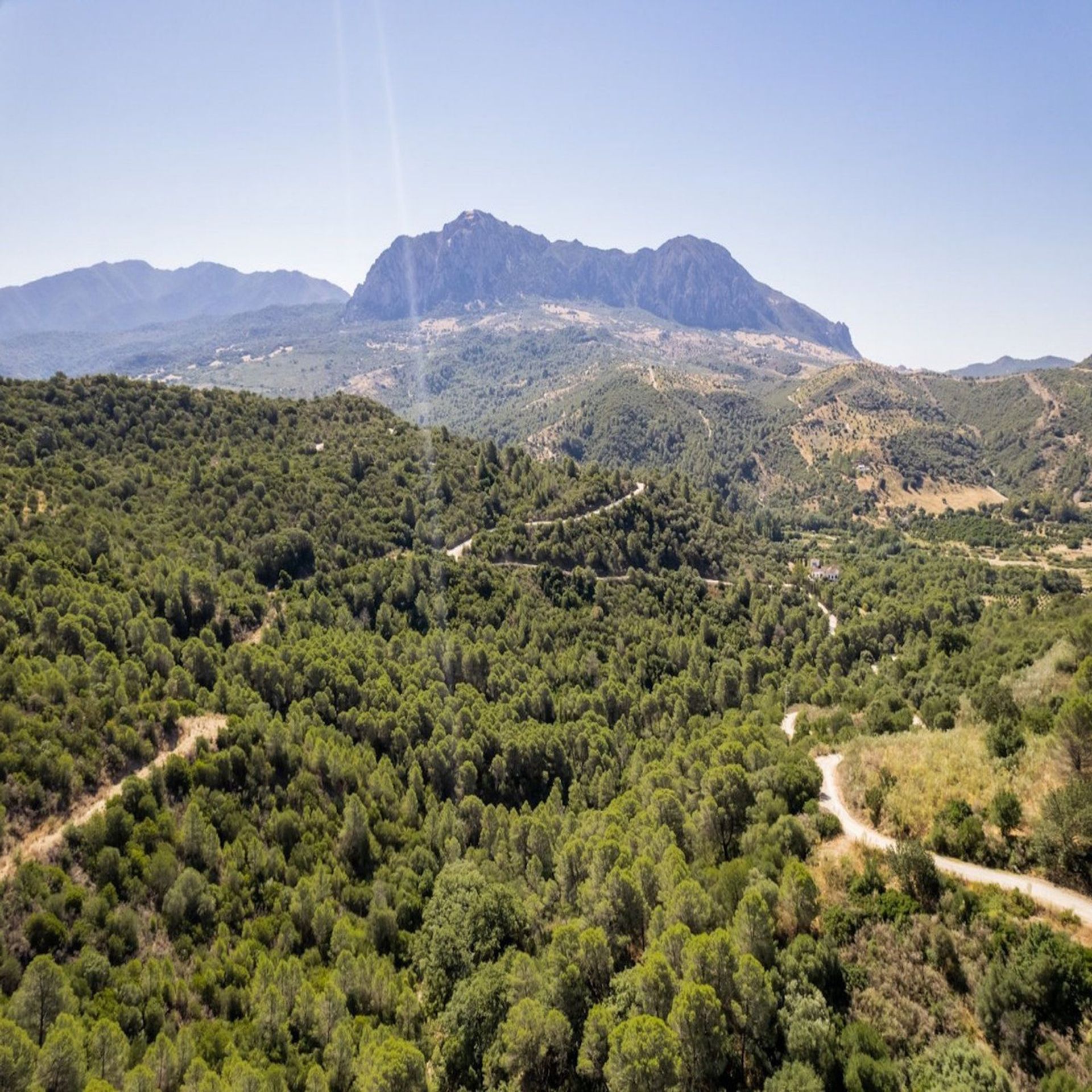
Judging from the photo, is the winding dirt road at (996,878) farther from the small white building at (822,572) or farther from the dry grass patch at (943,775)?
the small white building at (822,572)

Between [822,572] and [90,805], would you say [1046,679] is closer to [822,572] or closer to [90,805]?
[90,805]

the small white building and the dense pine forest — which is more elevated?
the dense pine forest

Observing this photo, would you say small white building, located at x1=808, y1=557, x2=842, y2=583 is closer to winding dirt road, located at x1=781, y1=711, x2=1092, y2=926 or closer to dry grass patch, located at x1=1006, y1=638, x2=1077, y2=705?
dry grass patch, located at x1=1006, y1=638, x2=1077, y2=705

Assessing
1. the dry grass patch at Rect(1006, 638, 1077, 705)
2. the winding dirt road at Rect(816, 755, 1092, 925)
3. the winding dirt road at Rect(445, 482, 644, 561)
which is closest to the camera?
the winding dirt road at Rect(816, 755, 1092, 925)

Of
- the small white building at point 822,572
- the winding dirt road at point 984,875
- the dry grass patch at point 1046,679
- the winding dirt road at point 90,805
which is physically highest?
the dry grass patch at point 1046,679

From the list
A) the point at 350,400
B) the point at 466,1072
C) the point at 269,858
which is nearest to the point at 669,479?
the point at 350,400

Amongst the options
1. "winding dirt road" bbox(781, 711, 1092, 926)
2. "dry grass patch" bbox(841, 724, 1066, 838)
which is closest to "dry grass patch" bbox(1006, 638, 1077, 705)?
"dry grass patch" bbox(841, 724, 1066, 838)

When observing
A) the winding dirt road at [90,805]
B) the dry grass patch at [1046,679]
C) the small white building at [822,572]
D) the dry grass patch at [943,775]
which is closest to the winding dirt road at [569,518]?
the small white building at [822,572]
